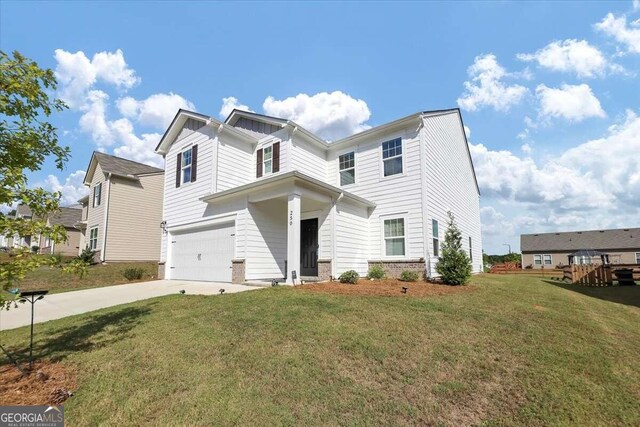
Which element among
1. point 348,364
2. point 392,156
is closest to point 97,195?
point 392,156

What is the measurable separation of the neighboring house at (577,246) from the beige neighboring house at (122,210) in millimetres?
43403

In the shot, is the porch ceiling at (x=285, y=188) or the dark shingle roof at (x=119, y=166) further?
the dark shingle roof at (x=119, y=166)

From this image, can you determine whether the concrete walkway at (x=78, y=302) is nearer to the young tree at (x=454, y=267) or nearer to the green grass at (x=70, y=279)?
the green grass at (x=70, y=279)

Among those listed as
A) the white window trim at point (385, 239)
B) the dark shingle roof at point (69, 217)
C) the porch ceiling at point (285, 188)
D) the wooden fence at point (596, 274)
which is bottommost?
the wooden fence at point (596, 274)

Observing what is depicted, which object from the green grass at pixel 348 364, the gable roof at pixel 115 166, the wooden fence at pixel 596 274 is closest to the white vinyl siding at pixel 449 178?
the wooden fence at pixel 596 274

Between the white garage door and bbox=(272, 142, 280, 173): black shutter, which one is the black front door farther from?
the white garage door

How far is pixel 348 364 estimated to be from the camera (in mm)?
4629

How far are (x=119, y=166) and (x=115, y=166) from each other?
0.35 m

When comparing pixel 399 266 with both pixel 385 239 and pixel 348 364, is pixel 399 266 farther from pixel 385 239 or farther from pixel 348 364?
pixel 348 364

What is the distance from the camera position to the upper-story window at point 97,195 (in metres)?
22.9

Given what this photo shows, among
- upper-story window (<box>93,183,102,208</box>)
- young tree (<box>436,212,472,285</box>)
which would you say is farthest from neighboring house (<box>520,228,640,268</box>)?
upper-story window (<box>93,183,102,208</box>)

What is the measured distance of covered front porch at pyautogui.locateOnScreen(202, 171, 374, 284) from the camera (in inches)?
427

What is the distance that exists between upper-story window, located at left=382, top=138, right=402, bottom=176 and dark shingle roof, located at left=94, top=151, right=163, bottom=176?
60.5 feet

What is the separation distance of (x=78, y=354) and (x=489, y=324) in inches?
285
